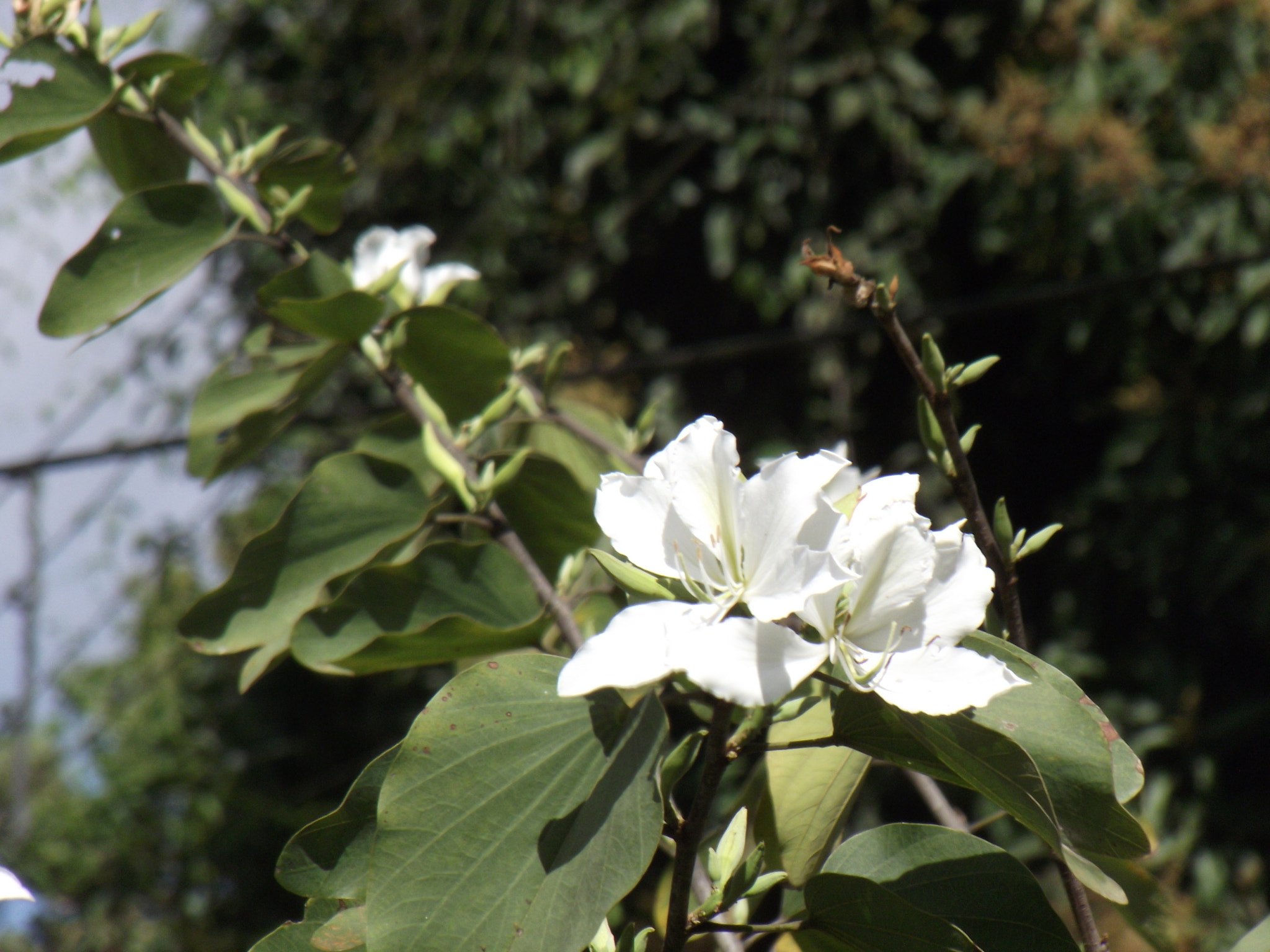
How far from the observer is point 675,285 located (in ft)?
7.13

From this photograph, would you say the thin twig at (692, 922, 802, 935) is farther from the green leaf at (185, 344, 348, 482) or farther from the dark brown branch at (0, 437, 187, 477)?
the dark brown branch at (0, 437, 187, 477)

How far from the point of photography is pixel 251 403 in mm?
561

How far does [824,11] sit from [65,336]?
5.60 ft

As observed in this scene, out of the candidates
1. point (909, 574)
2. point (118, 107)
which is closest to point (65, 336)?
point (118, 107)

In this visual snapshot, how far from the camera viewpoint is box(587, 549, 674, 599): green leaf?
0.32 meters

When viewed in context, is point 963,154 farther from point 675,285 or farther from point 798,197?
point 675,285

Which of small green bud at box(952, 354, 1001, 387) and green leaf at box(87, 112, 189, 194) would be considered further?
green leaf at box(87, 112, 189, 194)

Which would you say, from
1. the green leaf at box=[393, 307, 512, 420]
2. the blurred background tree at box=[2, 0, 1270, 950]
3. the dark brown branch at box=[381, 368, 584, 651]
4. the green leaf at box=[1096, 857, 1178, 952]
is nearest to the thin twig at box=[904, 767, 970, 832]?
the green leaf at box=[1096, 857, 1178, 952]

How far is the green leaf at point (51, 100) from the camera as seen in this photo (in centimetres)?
50

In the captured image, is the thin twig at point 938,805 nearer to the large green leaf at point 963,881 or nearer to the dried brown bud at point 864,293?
the large green leaf at point 963,881

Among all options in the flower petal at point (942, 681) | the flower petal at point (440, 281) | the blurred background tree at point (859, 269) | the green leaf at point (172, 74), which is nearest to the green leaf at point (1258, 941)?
the flower petal at point (942, 681)

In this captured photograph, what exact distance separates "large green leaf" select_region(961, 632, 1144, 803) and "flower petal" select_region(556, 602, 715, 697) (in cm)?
9

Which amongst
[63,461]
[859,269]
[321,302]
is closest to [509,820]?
[321,302]

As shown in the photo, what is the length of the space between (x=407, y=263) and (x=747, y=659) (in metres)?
0.39
